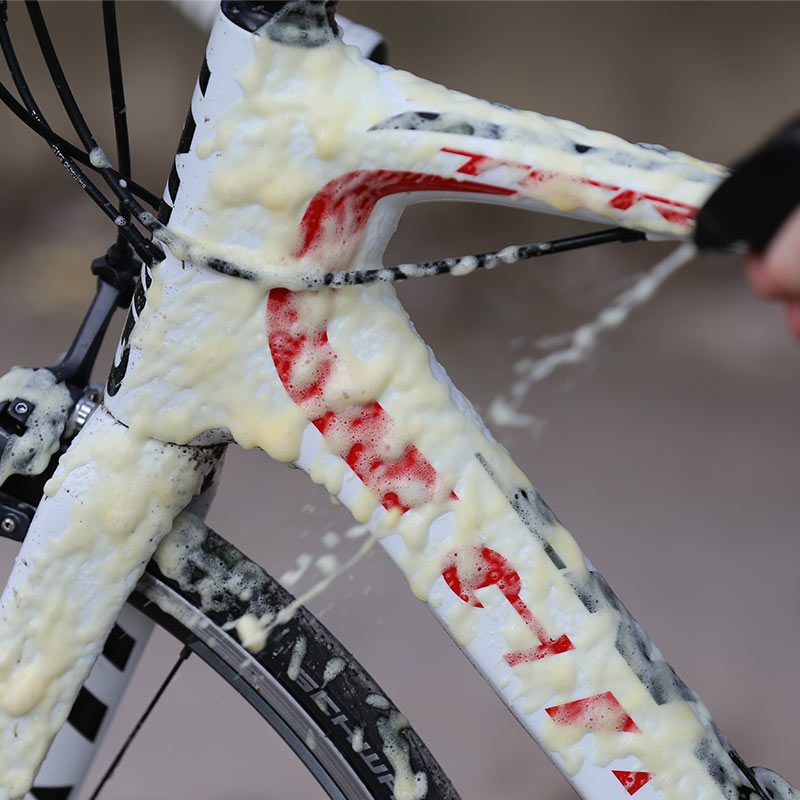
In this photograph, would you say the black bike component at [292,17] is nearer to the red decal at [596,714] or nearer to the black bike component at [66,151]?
the black bike component at [66,151]

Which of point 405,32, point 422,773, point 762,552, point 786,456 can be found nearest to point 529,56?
point 405,32

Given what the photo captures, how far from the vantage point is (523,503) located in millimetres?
636

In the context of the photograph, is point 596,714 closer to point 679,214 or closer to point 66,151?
point 679,214

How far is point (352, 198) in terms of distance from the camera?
1.92ft

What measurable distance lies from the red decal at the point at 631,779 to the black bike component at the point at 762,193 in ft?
1.11

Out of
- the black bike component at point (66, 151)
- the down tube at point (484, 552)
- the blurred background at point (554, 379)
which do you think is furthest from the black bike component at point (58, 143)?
the blurred background at point (554, 379)

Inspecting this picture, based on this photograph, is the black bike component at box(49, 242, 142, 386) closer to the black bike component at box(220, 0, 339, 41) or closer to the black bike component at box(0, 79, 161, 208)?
the black bike component at box(0, 79, 161, 208)

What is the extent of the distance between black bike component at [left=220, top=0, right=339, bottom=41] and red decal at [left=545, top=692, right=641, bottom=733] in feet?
1.18

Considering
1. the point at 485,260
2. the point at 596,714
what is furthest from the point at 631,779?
the point at 485,260

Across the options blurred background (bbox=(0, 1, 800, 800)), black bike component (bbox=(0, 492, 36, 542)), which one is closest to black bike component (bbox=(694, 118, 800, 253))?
black bike component (bbox=(0, 492, 36, 542))

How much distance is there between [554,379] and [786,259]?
4.48ft

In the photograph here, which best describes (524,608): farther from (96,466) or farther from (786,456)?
(786,456)

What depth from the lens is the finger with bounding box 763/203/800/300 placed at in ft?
1.27

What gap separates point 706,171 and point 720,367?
125 centimetres
